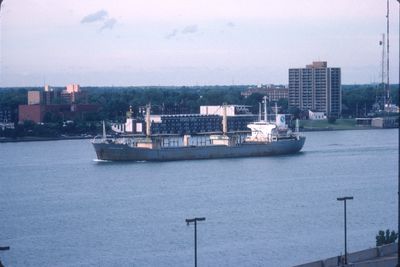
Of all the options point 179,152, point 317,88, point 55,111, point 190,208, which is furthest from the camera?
point 317,88

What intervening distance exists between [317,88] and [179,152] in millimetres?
16226

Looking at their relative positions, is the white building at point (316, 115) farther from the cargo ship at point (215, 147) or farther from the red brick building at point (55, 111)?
the cargo ship at point (215, 147)

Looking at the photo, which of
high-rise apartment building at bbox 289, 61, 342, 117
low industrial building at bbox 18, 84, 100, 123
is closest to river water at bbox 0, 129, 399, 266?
low industrial building at bbox 18, 84, 100, 123

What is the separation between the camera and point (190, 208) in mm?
10320

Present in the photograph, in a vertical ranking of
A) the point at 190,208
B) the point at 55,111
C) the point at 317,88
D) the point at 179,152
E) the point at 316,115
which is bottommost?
the point at 190,208

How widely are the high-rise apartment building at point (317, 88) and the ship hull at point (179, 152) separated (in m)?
13.3

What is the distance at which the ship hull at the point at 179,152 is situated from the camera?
1742 cm

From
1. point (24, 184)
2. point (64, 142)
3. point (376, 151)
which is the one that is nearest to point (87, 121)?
point (64, 142)

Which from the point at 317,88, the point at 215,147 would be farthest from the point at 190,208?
the point at 317,88

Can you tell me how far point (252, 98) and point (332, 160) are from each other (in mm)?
14584

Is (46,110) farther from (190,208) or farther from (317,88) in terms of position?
(190,208)

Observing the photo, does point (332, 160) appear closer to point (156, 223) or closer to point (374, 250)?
point (156, 223)

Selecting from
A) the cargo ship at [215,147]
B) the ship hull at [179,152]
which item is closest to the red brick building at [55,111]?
the cargo ship at [215,147]

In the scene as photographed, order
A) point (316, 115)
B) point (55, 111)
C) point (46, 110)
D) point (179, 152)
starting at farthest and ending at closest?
point (316, 115)
point (55, 111)
point (46, 110)
point (179, 152)
